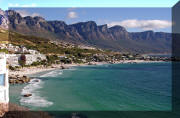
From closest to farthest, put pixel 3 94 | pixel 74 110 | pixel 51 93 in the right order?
pixel 3 94 → pixel 74 110 → pixel 51 93

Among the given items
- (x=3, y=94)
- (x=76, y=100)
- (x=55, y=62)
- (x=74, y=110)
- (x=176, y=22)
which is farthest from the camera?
(x=176, y=22)

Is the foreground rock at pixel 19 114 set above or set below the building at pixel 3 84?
below

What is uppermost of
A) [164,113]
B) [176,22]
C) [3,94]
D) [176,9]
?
[176,9]

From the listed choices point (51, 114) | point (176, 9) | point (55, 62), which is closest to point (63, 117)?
point (51, 114)

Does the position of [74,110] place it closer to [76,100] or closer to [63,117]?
[63,117]

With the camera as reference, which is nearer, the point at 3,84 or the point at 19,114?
the point at 3,84

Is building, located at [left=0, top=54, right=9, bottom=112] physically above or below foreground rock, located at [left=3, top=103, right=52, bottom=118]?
above

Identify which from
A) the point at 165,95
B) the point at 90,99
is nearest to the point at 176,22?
the point at 165,95

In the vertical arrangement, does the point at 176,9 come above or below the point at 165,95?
above

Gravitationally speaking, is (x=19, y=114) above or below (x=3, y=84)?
below

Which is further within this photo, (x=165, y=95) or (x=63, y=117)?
(x=165, y=95)

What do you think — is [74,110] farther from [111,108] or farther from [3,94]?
[3,94]
